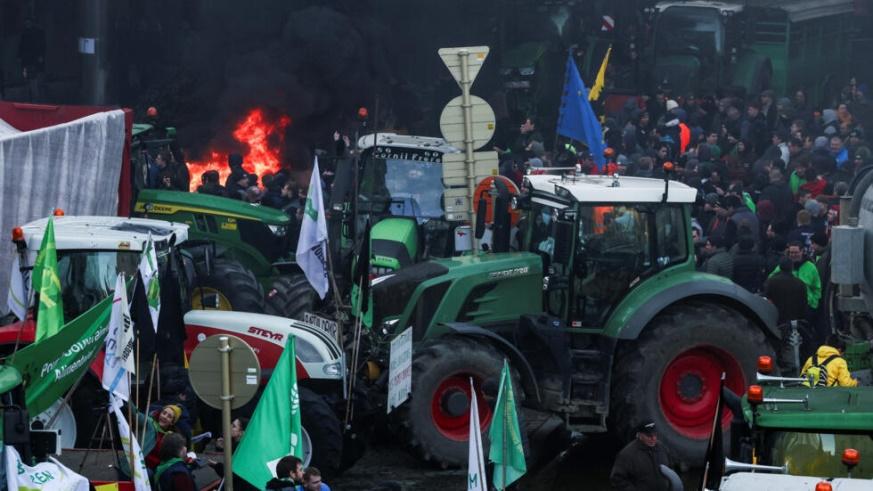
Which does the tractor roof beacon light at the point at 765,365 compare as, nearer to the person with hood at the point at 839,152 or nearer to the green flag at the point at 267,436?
the green flag at the point at 267,436

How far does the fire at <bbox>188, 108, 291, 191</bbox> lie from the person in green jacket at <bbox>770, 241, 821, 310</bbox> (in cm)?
1182

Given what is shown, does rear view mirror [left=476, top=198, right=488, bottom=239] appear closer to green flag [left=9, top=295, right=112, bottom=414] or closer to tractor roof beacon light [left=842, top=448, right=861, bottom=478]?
green flag [left=9, top=295, right=112, bottom=414]

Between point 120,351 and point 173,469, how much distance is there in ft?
2.83

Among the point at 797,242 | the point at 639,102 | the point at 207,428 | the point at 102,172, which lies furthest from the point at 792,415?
the point at 639,102

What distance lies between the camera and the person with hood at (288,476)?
1062 cm

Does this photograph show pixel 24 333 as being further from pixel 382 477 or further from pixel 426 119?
pixel 426 119

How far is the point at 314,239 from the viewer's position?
1458 cm

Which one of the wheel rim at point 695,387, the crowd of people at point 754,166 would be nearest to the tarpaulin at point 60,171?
the crowd of people at point 754,166

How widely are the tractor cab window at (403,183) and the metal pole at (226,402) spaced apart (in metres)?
8.17

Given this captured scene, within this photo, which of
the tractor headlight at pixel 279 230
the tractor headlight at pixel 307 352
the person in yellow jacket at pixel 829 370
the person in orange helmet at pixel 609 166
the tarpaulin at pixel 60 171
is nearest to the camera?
the person in yellow jacket at pixel 829 370

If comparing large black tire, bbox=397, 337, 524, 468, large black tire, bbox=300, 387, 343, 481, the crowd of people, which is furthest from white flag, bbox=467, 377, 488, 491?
the crowd of people

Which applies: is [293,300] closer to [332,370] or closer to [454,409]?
[332,370]

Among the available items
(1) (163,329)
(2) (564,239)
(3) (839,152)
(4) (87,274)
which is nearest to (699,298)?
(2) (564,239)

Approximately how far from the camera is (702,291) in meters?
14.1
